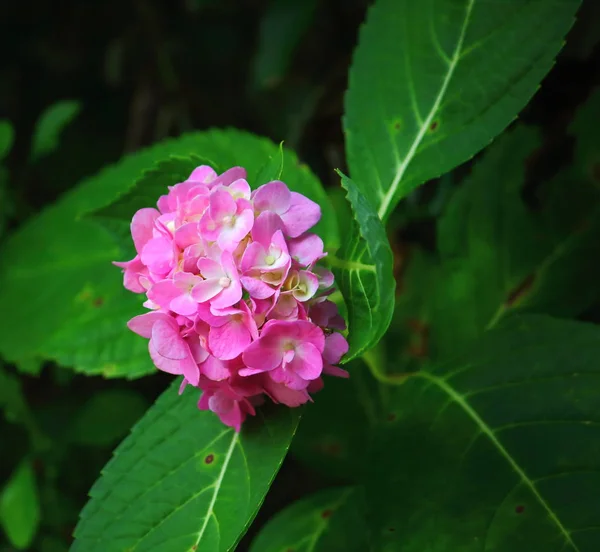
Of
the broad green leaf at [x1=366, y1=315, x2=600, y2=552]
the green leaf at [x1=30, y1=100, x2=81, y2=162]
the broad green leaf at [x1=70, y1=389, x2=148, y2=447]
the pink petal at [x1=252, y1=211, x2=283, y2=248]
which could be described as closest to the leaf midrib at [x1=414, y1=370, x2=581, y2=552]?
the broad green leaf at [x1=366, y1=315, x2=600, y2=552]

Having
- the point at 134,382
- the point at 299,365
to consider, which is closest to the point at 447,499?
the point at 299,365

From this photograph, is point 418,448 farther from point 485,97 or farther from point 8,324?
point 8,324

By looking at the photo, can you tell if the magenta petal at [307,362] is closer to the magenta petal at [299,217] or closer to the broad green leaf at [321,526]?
the magenta petal at [299,217]

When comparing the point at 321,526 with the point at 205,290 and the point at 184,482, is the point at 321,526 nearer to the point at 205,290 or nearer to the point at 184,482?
the point at 184,482

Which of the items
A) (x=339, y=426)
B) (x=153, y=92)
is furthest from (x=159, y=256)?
(x=153, y=92)

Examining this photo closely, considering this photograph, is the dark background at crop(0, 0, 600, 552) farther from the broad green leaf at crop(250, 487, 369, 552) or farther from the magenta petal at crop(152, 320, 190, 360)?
the magenta petal at crop(152, 320, 190, 360)

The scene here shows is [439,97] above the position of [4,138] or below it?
above

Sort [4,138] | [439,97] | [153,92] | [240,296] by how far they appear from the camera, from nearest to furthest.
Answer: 1. [240,296]
2. [439,97]
3. [4,138]
4. [153,92]
